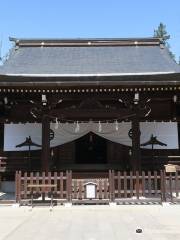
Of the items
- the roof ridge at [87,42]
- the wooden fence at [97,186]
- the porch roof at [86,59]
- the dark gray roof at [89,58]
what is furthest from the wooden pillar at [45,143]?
the roof ridge at [87,42]

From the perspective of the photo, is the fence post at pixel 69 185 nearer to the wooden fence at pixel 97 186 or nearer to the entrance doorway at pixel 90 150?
the wooden fence at pixel 97 186

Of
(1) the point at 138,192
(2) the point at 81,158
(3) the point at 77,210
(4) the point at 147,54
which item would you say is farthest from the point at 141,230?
(4) the point at 147,54

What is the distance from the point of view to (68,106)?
544 inches

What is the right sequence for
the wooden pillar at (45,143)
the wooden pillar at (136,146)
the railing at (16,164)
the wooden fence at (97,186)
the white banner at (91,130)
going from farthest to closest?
1. the railing at (16,164)
2. the white banner at (91,130)
3. the wooden pillar at (45,143)
4. the wooden pillar at (136,146)
5. the wooden fence at (97,186)

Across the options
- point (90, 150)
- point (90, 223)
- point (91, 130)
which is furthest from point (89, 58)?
point (90, 223)

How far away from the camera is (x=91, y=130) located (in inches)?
538

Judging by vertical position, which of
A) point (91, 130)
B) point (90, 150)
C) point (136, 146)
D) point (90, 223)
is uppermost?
point (91, 130)

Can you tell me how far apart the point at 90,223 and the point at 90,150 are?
30.8 feet

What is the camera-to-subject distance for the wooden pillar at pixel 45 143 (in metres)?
12.6

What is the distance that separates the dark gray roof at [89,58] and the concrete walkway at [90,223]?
17.4ft

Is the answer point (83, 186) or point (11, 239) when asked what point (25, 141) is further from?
point (11, 239)

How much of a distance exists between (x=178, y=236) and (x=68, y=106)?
7830mm

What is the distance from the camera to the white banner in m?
13.6

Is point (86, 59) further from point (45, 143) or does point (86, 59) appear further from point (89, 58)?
point (45, 143)
